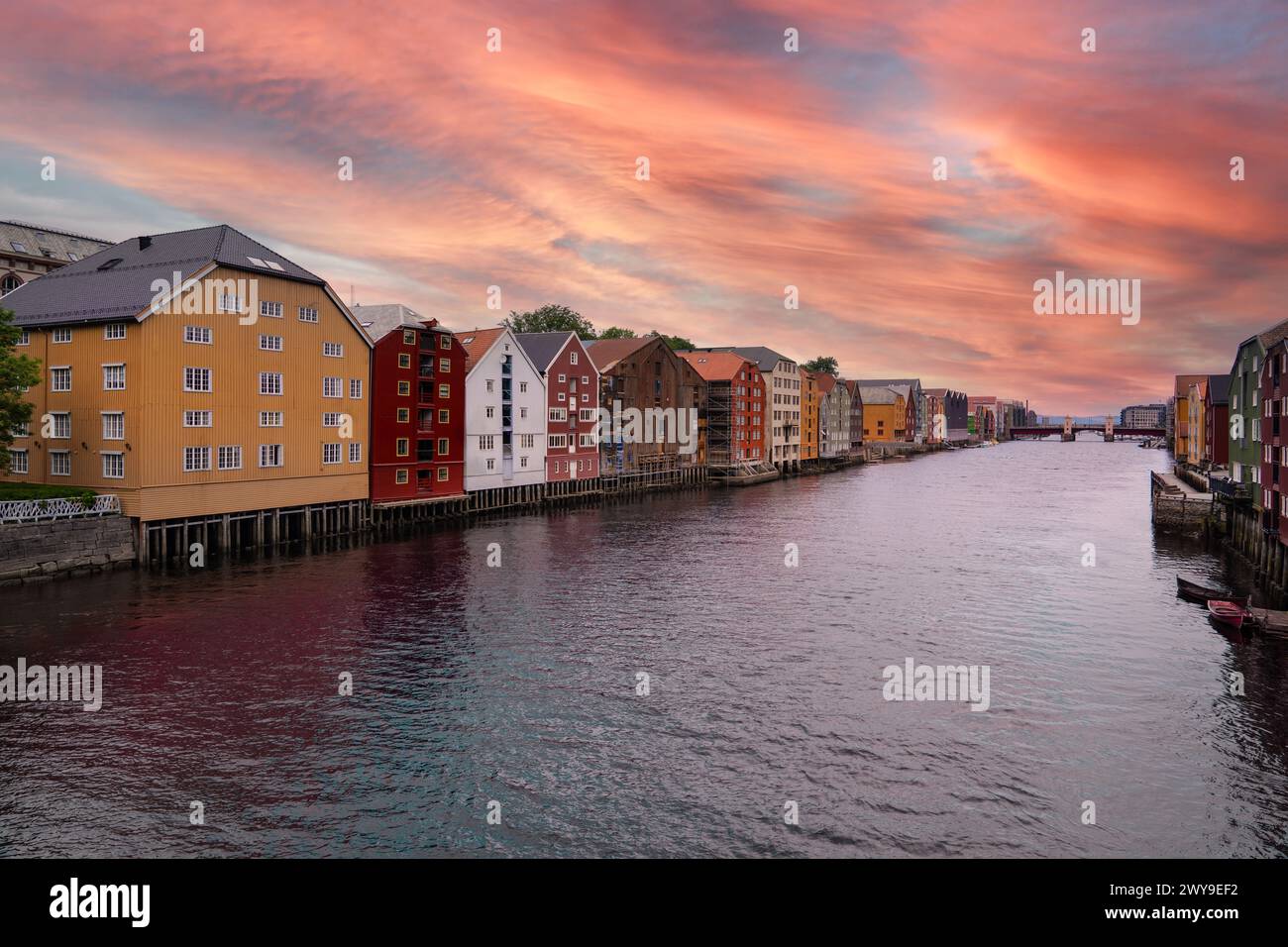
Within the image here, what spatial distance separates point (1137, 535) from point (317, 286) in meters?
71.9

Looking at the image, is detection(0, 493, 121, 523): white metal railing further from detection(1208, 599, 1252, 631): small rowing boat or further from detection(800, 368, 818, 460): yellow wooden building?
detection(800, 368, 818, 460): yellow wooden building

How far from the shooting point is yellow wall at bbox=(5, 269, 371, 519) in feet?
165

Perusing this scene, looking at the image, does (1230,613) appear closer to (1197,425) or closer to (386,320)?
(386,320)

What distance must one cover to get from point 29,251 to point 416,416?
5999 centimetres

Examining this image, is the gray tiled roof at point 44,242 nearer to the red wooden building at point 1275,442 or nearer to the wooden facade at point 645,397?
the wooden facade at point 645,397

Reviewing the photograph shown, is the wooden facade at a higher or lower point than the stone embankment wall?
higher

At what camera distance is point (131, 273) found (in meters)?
54.9

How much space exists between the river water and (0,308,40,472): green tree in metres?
10.1

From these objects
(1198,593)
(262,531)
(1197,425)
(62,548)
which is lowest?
(1198,593)

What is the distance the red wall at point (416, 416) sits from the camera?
70.4 m

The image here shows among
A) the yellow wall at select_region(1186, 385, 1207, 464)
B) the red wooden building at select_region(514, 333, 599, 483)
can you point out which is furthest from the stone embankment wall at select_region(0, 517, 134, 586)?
the yellow wall at select_region(1186, 385, 1207, 464)

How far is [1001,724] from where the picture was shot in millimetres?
26141

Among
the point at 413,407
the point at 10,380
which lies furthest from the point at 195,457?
the point at 413,407

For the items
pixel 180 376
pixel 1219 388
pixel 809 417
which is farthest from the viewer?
pixel 809 417
